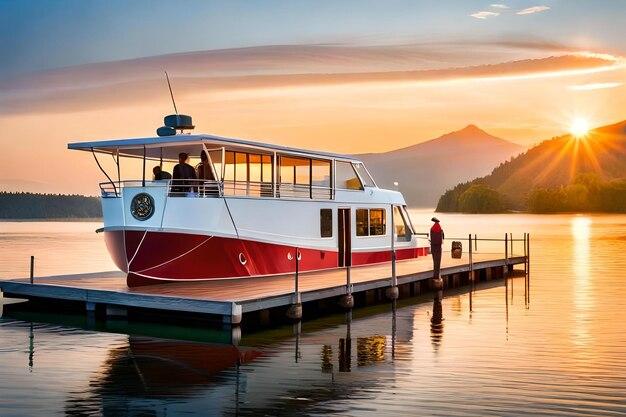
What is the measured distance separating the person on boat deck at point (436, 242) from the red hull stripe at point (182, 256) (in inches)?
228

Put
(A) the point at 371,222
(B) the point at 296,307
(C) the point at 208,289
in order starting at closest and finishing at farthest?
1. (B) the point at 296,307
2. (C) the point at 208,289
3. (A) the point at 371,222

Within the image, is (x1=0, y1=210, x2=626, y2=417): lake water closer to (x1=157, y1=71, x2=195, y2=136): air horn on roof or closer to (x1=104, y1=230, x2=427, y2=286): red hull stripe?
(x1=104, y1=230, x2=427, y2=286): red hull stripe

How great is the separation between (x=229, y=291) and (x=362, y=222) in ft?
33.5

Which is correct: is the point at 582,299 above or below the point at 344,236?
below

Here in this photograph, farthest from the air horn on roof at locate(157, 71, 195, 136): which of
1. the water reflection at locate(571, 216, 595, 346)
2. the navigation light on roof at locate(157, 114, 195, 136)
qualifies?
the water reflection at locate(571, 216, 595, 346)

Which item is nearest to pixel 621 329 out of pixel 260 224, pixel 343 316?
pixel 343 316

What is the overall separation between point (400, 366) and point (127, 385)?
552 cm

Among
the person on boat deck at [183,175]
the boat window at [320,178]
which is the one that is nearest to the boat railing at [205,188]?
the person on boat deck at [183,175]

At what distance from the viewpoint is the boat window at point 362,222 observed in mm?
32031

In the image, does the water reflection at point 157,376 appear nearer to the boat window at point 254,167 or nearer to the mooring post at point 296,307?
the mooring post at point 296,307

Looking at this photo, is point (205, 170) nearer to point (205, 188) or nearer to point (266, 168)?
point (205, 188)

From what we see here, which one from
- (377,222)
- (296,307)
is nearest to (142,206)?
(296,307)

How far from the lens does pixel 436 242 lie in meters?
29.4

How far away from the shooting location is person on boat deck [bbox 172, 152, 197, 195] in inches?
989
